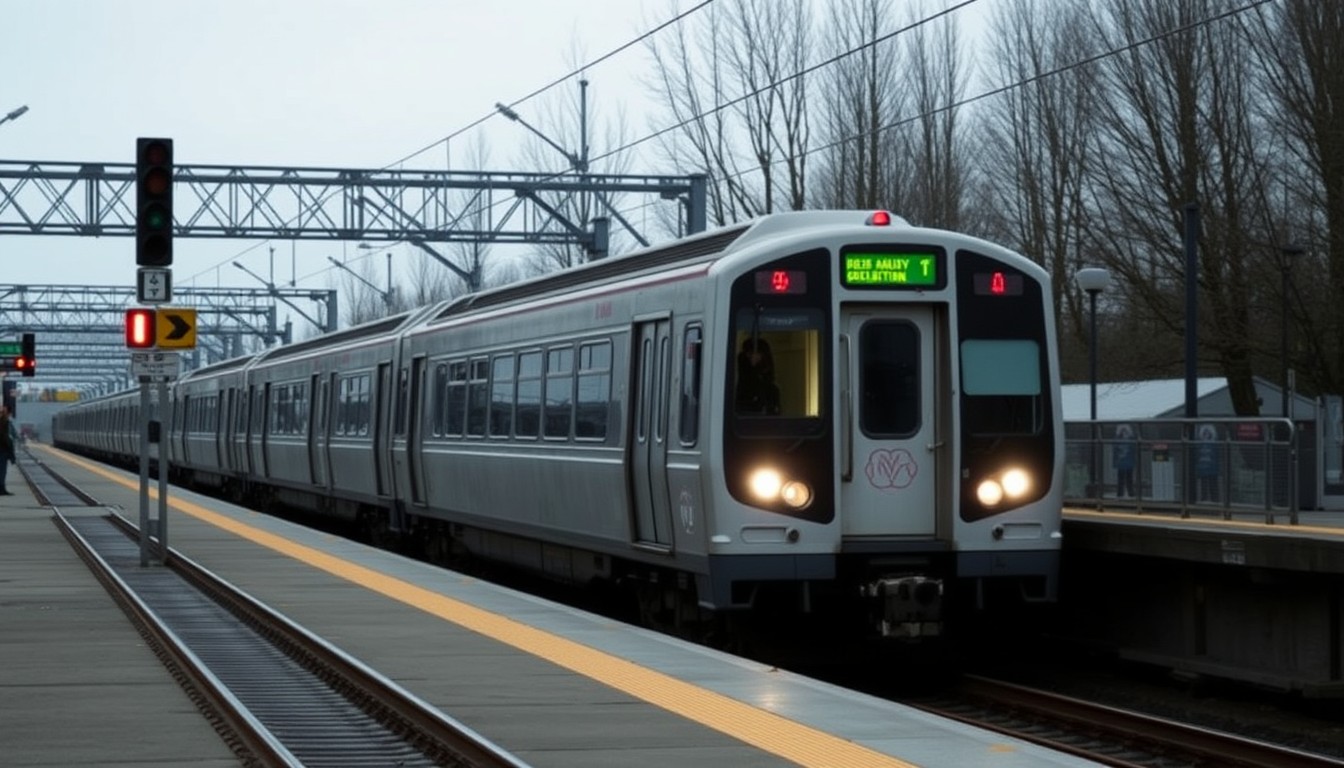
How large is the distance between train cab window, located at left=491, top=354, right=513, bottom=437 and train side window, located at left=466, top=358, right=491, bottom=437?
255mm

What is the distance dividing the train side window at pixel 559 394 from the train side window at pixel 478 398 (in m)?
2.46

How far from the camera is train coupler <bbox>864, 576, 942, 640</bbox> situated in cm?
1495

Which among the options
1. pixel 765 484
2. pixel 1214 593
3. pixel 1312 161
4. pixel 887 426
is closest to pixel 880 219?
pixel 887 426

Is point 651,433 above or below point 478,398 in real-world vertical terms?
below

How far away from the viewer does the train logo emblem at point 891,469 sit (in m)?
15.4

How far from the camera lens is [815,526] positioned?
15.0 m

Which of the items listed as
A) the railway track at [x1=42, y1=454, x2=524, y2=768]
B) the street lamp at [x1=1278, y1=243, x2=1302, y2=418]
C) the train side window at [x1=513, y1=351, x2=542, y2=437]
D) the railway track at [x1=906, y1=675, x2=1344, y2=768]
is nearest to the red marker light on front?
the railway track at [x1=906, y1=675, x2=1344, y2=768]

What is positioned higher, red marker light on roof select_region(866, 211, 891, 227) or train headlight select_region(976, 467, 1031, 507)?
red marker light on roof select_region(866, 211, 891, 227)

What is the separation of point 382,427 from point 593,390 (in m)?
10.4

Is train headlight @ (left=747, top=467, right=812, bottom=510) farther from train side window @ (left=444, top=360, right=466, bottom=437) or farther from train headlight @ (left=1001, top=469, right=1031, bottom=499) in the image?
train side window @ (left=444, top=360, right=466, bottom=437)

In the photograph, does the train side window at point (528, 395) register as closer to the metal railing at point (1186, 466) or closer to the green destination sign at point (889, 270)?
the metal railing at point (1186, 466)

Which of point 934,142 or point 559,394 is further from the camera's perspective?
point 934,142

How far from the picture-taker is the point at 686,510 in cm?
1543

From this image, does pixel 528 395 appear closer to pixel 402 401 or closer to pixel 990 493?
pixel 990 493
